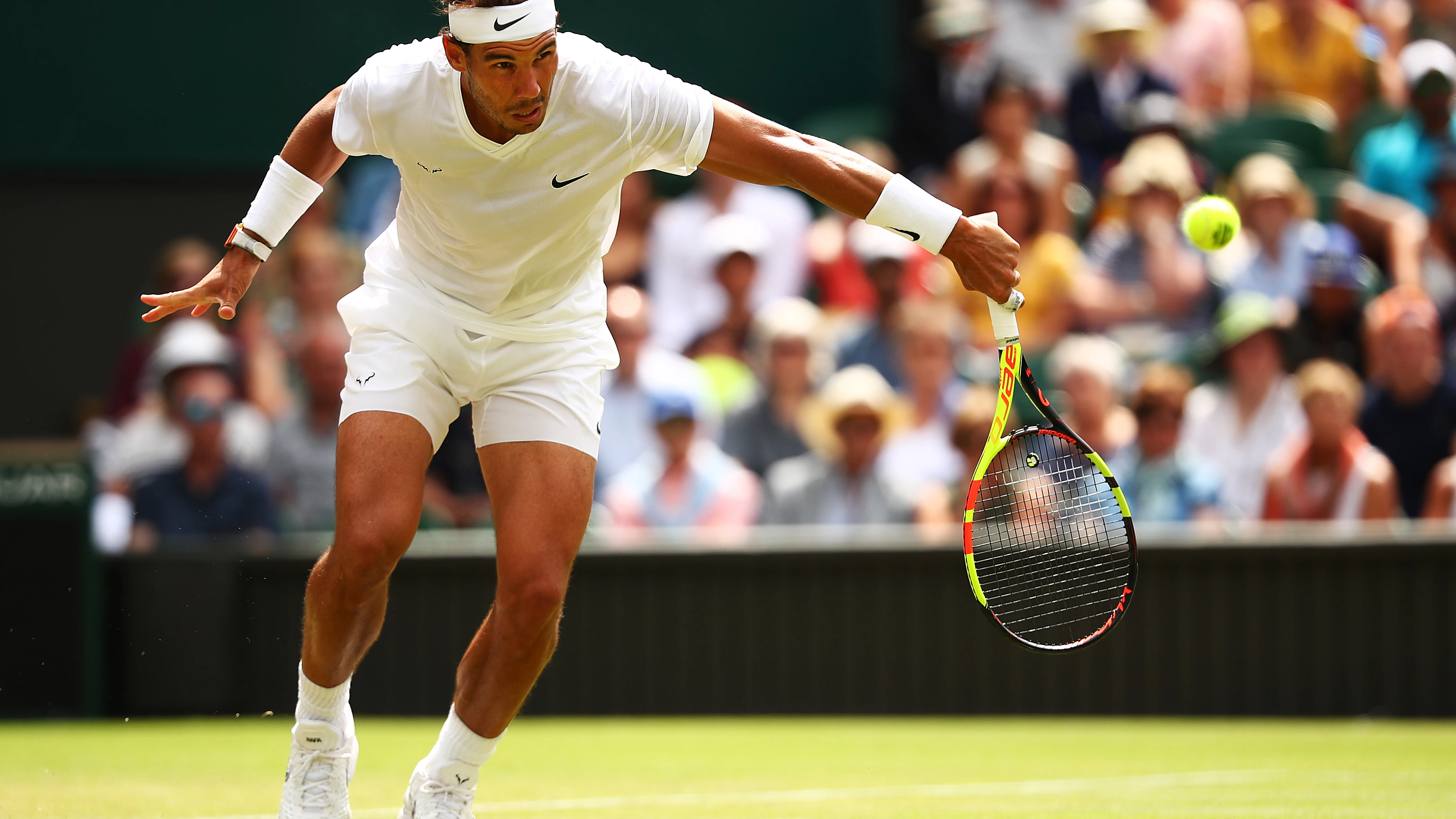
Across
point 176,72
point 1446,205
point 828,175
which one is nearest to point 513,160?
point 828,175

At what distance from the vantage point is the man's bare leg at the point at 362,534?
13.4 feet

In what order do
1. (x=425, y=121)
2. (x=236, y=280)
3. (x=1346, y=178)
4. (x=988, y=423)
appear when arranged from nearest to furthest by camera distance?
1. (x=425, y=121)
2. (x=236, y=280)
3. (x=988, y=423)
4. (x=1346, y=178)

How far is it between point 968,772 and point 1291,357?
3.49 meters

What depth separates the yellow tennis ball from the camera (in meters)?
5.73

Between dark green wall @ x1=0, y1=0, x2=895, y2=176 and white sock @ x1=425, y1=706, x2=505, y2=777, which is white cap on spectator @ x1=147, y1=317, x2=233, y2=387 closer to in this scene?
dark green wall @ x1=0, y1=0, x2=895, y2=176

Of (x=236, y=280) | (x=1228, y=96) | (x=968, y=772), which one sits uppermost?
(x=1228, y=96)

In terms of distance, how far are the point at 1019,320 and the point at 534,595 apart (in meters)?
5.84

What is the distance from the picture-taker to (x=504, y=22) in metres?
3.87

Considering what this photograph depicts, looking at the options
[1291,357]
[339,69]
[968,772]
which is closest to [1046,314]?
[1291,357]

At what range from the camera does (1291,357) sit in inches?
346

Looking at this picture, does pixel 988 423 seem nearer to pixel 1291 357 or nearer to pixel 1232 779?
pixel 1291 357

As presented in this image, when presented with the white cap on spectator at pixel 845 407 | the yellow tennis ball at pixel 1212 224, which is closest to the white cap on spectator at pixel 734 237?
the white cap on spectator at pixel 845 407

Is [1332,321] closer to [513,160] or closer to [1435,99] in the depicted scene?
[1435,99]

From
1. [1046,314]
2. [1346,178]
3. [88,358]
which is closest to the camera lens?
[1046,314]
